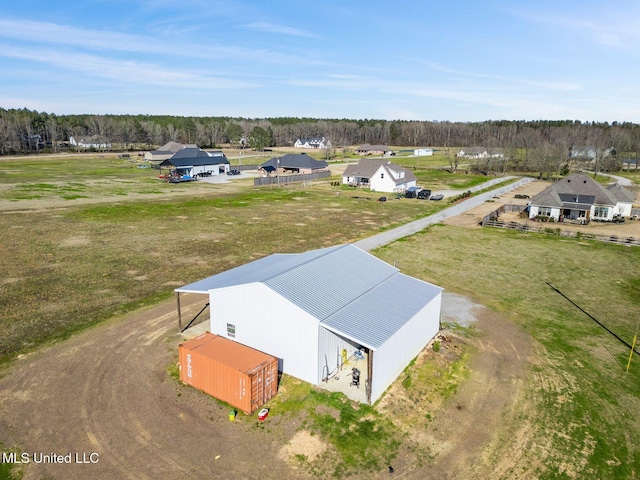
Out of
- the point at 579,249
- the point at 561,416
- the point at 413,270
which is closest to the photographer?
the point at 561,416

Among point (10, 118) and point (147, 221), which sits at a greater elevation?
point (10, 118)

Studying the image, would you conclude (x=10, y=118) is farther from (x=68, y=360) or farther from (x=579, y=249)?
(x=579, y=249)

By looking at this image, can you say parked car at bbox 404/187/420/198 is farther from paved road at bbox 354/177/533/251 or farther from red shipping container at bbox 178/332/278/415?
red shipping container at bbox 178/332/278/415

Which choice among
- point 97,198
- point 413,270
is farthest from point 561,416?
point 97,198

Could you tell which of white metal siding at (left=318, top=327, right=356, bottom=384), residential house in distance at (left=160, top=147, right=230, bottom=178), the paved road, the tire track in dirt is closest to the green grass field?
white metal siding at (left=318, top=327, right=356, bottom=384)

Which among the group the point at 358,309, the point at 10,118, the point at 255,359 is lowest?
the point at 255,359

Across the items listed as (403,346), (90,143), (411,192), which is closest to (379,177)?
(411,192)
